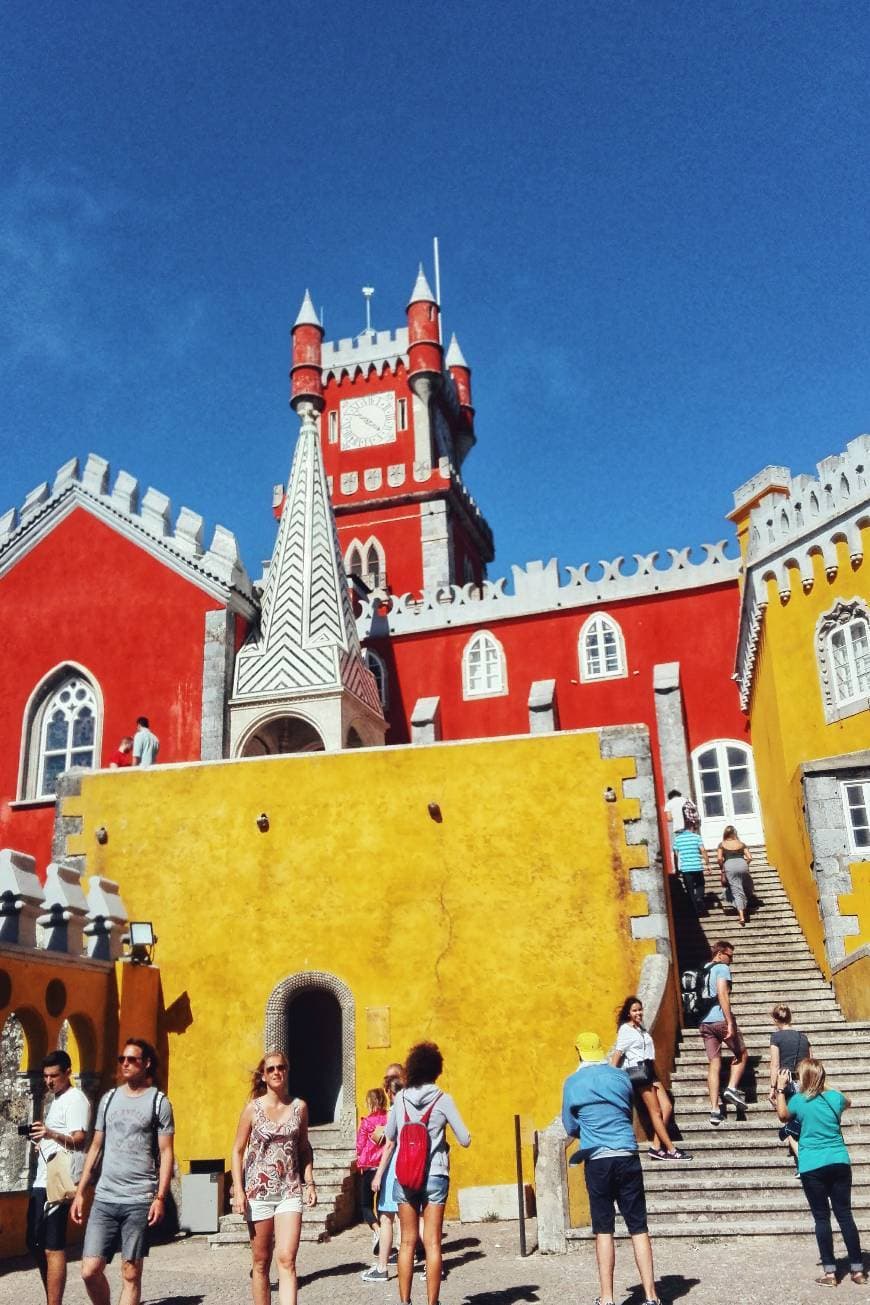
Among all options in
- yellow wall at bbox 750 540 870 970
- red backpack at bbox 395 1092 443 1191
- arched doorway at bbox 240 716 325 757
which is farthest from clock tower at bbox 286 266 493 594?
red backpack at bbox 395 1092 443 1191

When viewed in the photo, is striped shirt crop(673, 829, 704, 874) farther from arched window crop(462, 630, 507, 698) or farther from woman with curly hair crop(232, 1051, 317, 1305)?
woman with curly hair crop(232, 1051, 317, 1305)

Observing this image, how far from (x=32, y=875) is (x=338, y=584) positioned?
9.24m

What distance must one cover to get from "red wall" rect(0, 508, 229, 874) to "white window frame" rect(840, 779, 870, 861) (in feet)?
32.9

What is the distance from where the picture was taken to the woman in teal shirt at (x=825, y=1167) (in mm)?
7094

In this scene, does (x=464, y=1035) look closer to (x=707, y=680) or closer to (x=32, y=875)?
(x=32, y=875)

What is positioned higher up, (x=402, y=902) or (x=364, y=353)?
(x=364, y=353)

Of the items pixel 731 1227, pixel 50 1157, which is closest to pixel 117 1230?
pixel 50 1157

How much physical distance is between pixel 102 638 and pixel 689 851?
10.7 m

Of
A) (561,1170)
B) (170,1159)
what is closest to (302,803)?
(561,1170)

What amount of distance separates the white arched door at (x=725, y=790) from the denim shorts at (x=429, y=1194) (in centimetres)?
1571

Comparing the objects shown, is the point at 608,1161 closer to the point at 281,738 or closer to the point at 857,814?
the point at 857,814

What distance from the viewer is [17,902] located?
10852 millimetres

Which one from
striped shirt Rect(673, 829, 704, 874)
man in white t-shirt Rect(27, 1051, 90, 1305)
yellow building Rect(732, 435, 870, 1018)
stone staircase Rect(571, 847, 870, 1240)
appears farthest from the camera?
striped shirt Rect(673, 829, 704, 874)

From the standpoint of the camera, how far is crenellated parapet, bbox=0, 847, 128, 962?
10859 mm
